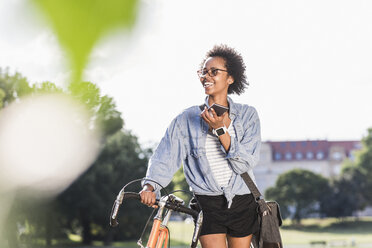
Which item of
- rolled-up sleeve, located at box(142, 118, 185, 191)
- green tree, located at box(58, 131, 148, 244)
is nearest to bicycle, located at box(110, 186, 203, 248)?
rolled-up sleeve, located at box(142, 118, 185, 191)

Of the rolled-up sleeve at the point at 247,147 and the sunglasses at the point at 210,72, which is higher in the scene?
the sunglasses at the point at 210,72

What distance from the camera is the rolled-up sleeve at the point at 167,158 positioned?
8.57 feet

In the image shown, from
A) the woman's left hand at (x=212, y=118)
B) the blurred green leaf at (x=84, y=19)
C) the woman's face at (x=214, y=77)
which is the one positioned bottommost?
the woman's left hand at (x=212, y=118)

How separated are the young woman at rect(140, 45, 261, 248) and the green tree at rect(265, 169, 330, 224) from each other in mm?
53783

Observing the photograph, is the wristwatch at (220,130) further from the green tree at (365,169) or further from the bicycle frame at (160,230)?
the green tree at (365,169)

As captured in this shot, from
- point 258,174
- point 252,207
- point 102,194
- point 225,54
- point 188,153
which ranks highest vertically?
point 225,54

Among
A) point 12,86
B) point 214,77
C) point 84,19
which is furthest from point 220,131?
point 12,86

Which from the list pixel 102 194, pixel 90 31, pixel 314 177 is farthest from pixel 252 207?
pixel 314 177

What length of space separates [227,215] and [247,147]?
0.38 metres

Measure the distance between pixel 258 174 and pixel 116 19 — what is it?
72917mm

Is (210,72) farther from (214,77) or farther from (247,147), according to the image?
(247,147)

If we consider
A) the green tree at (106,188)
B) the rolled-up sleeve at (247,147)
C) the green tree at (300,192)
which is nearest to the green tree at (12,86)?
the green tree at (106,188)

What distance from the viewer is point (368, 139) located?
5109 centimetres

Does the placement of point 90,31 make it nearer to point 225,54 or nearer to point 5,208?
point 225,54
